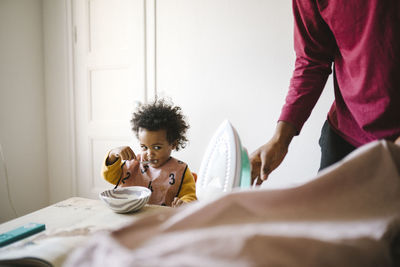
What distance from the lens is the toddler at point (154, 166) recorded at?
4.27 feet

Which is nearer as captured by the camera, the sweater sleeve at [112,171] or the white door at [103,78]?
the sweater sleeve at [112,171]

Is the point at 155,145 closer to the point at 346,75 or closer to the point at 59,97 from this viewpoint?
the point at 346,75

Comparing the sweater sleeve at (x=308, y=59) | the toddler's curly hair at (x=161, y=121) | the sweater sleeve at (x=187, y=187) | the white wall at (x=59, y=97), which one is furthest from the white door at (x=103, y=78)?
the sweater sleeve at (x=308, y=59)

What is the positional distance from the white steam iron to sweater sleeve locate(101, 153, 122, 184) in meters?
0.81

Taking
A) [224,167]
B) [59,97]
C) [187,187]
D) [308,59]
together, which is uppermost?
[308,59]

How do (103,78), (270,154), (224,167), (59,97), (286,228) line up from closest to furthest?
(286,228) < (224,167) < (270,154) < (103,78) < (59,97)

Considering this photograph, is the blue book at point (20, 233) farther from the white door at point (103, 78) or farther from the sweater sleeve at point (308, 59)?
the white door at point (103, 78)

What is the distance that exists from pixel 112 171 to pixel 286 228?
1217mm

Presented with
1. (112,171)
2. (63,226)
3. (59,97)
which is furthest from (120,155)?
(59,97)

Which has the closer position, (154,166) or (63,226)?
(63,226)

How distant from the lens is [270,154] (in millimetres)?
727

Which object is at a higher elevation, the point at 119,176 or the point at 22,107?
the point at 22,107

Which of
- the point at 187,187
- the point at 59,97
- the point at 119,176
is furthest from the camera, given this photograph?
the point at 59,97

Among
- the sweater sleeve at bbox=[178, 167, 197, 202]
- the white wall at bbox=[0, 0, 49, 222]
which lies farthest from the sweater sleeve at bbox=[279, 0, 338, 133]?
the white wall at bbox=[0, 0, 49, 222]
